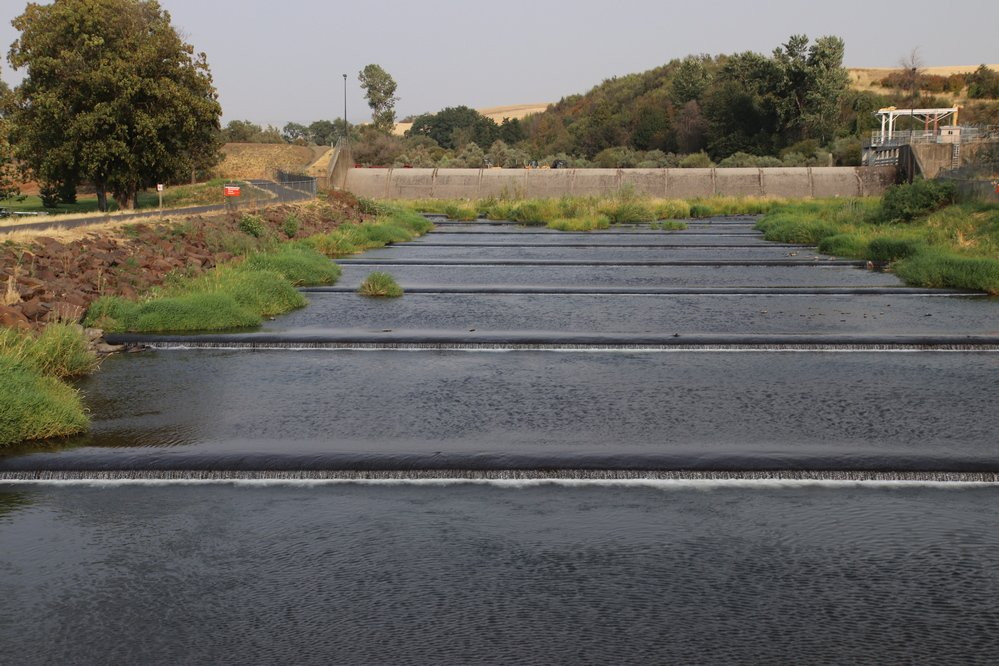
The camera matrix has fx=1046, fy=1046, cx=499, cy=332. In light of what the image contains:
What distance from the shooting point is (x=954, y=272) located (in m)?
19.7

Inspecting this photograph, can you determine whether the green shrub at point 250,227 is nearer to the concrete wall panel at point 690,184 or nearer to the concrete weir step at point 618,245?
the concrete weir step at point 618,245

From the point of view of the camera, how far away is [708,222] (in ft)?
145

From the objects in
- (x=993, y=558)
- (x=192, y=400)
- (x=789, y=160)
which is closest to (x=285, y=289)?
(x=192, y=400)

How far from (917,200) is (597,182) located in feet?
93.3

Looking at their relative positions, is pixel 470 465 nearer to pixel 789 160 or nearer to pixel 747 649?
pixel 747 649

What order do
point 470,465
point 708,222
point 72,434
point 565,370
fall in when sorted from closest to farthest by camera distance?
1. point 470,465
2. point 72,434
3. point 565,370
4. point 708,222

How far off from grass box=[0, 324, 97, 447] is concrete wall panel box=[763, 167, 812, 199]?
1893 inches

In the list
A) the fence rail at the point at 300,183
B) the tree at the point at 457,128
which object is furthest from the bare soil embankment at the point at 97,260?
the tree at the point at 457,128

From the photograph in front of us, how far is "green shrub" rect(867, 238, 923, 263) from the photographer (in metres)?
24.0

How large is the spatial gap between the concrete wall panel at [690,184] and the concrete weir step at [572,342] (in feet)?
143

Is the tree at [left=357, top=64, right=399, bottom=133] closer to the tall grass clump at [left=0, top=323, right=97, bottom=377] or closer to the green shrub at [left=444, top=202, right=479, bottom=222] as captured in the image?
the green shrub at [left=444, top=202, right=479, bottom=222]

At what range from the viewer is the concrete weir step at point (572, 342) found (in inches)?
528

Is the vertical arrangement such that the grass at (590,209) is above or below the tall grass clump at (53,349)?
above

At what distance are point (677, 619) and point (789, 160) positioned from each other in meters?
61.9
